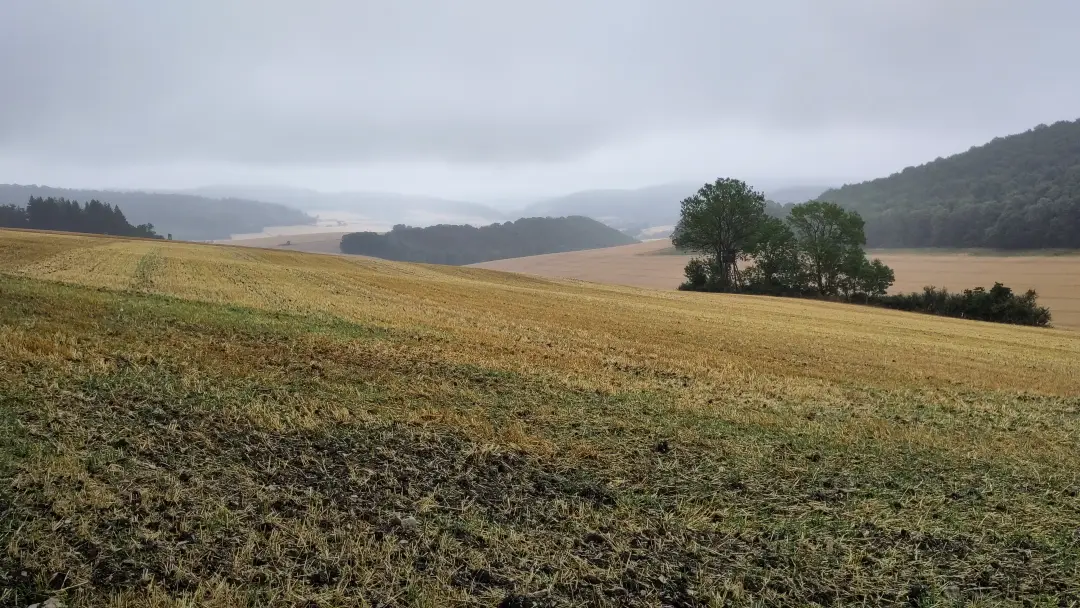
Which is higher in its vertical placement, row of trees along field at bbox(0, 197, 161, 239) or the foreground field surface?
row of trees along field at bbox(0, 197, 161, 239)

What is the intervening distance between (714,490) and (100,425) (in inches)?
273

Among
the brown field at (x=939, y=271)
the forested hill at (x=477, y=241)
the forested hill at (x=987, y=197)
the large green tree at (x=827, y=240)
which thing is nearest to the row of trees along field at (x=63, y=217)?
the forested hill at (x=477, y=241)

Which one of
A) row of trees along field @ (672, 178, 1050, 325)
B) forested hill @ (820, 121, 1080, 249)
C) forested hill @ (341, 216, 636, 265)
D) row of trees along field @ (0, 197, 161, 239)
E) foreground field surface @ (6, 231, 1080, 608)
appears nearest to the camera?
foreground field surface @ (6, 231, 1080, 608)

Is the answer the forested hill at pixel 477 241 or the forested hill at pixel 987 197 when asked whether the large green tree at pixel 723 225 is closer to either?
the forested hill at pixel 987 197

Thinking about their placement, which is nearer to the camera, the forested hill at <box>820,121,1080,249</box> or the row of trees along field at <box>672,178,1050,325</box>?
the row of trees along field at <box>672,178,1050,325</box>

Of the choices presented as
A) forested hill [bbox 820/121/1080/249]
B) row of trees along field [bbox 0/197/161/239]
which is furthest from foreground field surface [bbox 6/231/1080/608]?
row of trees along field [bbox 0/197/161/239]

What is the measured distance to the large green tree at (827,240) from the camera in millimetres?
61688

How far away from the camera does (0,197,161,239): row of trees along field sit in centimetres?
10981

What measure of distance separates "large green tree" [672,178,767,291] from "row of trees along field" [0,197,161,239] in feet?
335

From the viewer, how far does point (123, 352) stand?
9.46 m

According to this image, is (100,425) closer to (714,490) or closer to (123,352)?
(123,352)

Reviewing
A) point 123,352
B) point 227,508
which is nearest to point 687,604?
point 227,508

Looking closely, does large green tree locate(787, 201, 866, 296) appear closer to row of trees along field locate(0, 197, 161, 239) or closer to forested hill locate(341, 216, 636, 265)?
forested hill locate(341, 216, 636, 265)

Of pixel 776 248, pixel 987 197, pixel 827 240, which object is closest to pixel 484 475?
pixel 776 248
